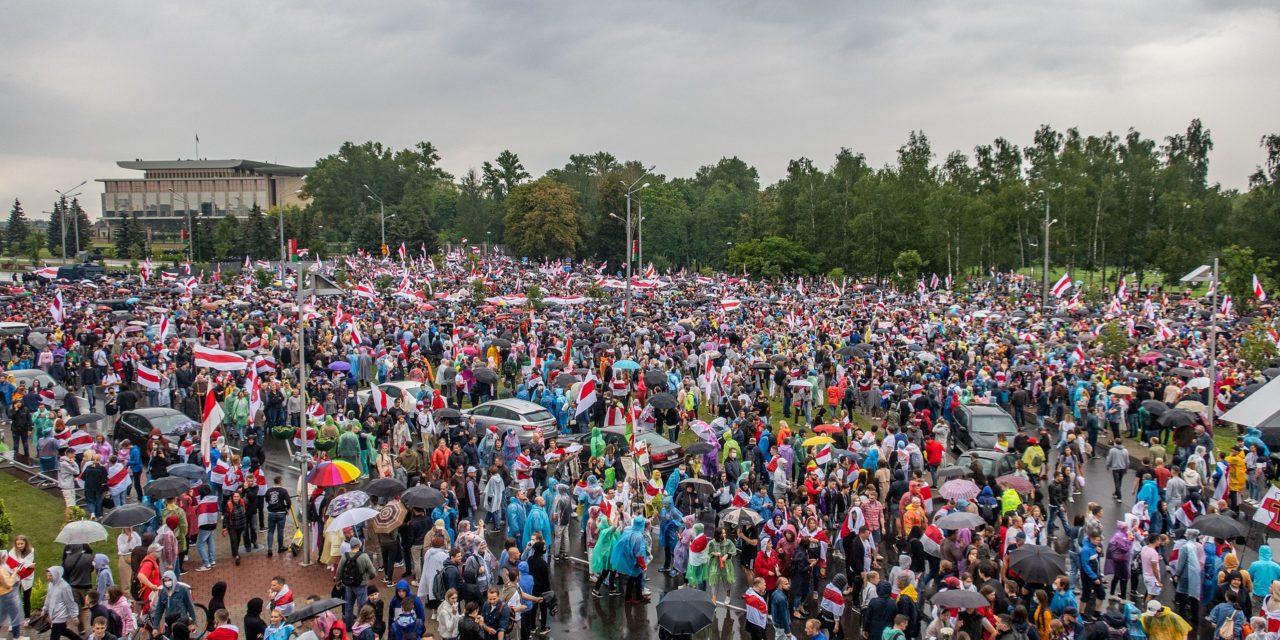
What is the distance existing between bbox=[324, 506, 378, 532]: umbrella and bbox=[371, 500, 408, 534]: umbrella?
1.06m

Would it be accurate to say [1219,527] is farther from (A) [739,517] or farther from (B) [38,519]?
(B) [38,519]

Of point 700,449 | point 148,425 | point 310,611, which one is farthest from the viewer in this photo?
point 148,425

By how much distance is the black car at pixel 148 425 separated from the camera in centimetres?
1942

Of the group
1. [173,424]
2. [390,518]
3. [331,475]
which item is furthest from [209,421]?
[173,424]

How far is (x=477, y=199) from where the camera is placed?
115 meters

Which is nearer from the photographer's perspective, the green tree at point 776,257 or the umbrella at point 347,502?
the umbrella at point 347,502

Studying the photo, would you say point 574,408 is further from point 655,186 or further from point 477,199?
point 477,199

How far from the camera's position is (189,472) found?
49.1 ft

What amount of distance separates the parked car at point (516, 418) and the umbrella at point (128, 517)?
8.53 m

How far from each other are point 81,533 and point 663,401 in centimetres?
1254

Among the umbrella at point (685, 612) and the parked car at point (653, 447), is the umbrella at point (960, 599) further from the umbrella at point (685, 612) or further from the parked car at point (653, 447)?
the parked car at point (653, 447)

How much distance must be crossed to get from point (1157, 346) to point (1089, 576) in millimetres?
22886

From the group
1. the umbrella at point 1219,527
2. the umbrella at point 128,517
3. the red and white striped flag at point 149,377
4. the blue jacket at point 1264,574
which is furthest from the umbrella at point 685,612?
the red and white striped flag at point 149,377

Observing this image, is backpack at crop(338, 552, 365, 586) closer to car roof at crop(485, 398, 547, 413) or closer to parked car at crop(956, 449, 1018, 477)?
car roof at crop(485, 398, 547, 413)
